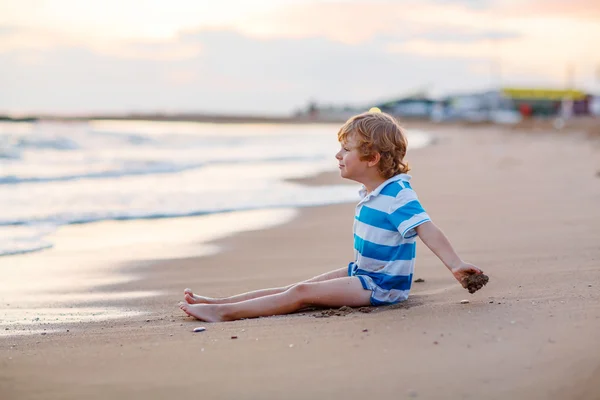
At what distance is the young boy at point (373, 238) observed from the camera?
3.30 metres

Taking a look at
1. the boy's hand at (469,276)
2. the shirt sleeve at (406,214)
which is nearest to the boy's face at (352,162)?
the shirt sleeve at (406,214)

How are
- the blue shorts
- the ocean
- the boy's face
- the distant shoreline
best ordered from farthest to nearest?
the distant shoreline, the ocean, the boy's face, the blue shorts

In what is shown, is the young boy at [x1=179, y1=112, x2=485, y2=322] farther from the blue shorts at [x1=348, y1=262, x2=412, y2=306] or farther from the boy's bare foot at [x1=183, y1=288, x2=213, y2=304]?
the boy's bare foot at [x1=183, y1=288, x2=213, y2=304]

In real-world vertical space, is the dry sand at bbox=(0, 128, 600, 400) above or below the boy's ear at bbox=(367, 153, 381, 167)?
below

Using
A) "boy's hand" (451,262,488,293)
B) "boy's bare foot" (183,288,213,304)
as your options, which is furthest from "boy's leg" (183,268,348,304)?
"boy's hand" (451,262,488,293)

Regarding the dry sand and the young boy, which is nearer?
the dry sand

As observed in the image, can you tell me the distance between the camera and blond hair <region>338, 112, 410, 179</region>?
339 cm

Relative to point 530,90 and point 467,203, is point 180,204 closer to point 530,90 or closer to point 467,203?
point 467,203

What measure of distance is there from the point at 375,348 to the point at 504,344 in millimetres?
427

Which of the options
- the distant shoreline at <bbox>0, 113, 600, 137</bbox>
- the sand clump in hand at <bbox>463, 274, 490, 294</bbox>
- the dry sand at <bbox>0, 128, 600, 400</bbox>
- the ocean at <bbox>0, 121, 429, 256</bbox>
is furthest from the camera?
the distant shoreline at <bbox>0, 113, 600, 137</bbox>

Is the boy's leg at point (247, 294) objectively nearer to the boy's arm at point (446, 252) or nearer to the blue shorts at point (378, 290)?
the blue shorts at point (378, 290)

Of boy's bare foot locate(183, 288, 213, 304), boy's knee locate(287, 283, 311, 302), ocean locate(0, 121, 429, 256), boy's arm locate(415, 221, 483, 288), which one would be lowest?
ocean locate(0, 121, 429, 256)

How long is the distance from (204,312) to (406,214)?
3.32 ft

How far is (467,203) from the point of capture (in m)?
7.34
